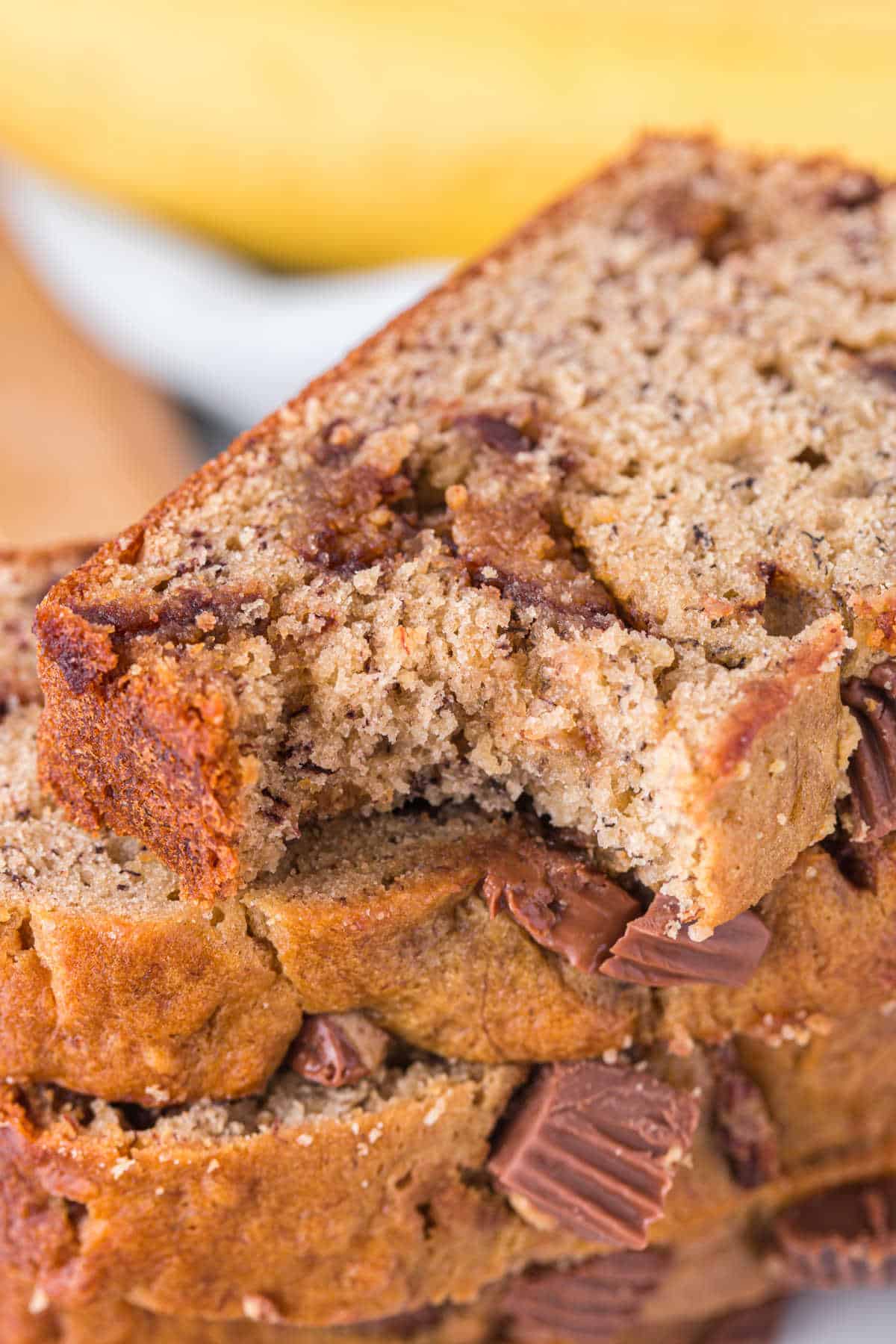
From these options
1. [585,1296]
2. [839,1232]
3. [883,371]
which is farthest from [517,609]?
[839,1232]

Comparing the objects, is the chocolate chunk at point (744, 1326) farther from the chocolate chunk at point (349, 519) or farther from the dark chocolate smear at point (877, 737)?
the chocolate chunk at point (349, 519)

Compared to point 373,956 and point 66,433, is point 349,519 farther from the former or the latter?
point 66,433

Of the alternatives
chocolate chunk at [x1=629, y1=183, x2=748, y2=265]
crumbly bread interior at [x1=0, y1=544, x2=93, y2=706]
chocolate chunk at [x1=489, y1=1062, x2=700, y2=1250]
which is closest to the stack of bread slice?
chocolate chunk at [x1=489, y1=1062, x2=700, y2=1250]

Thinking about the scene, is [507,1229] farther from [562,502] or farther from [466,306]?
[466,306]

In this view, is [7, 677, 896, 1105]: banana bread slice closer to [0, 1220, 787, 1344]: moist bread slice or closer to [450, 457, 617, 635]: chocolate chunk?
[450, 457, 617, 635]: chocolate chunk

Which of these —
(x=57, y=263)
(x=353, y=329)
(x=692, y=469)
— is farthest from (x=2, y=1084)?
(x=57, y=263)
